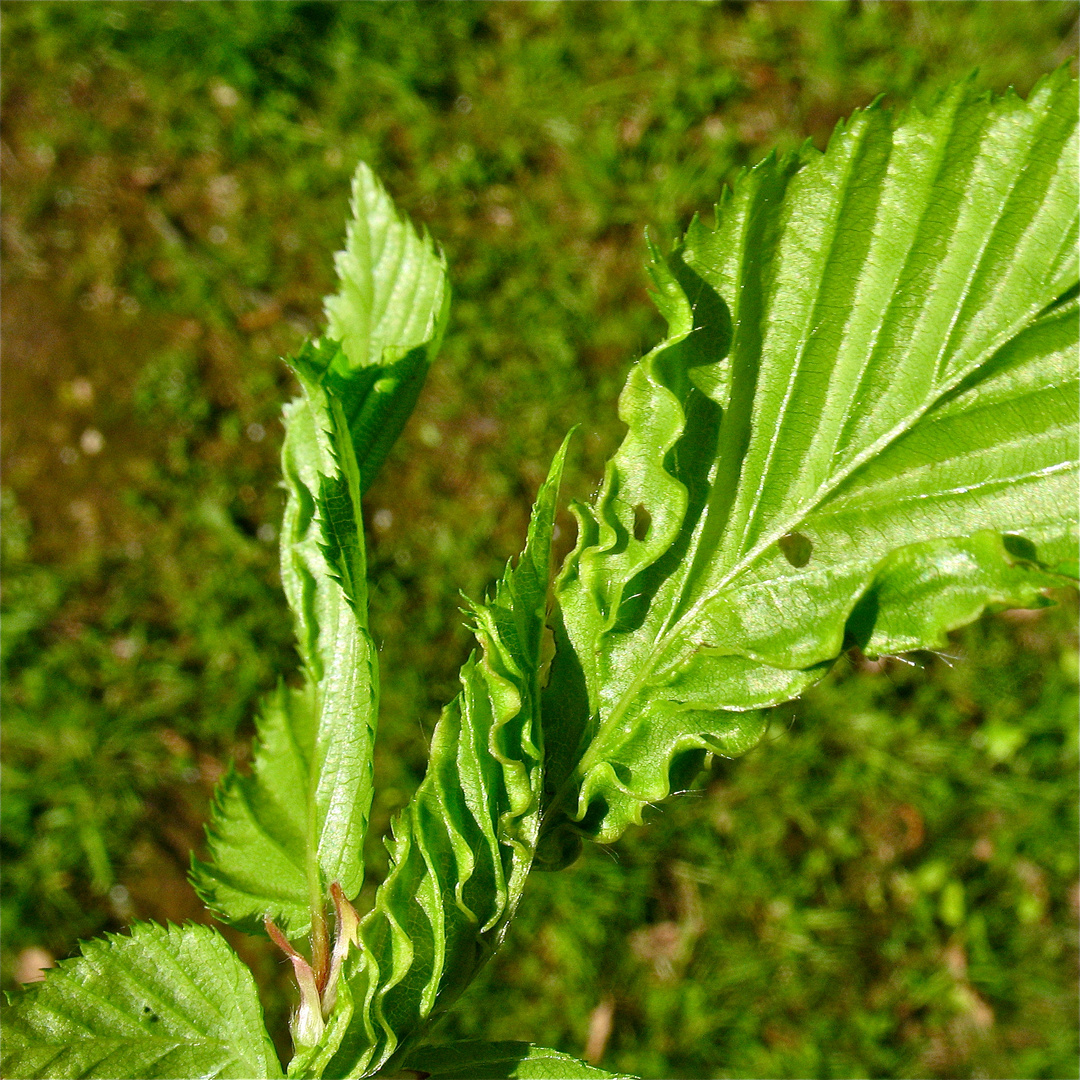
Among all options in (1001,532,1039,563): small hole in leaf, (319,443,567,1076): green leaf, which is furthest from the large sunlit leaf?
(1001,532,1039,563): small hole in leaf

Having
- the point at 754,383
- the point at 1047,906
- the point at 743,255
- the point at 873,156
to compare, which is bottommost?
the point at 1047,906

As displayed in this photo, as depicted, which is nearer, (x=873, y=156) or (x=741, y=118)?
(x=873, y=156)

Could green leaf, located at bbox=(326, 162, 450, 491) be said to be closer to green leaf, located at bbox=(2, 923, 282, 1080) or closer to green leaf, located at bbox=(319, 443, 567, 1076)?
green leaf, located at bbox=(319, 443, 567, 1076)

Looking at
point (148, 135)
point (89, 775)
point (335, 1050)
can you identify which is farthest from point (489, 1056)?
point (148, 135)

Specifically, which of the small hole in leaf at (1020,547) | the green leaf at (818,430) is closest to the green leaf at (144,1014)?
the green leaf at (818,430)

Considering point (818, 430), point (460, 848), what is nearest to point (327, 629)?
point (460, 848)

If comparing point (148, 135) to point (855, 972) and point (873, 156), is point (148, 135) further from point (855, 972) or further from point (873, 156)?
point (855, 972)
